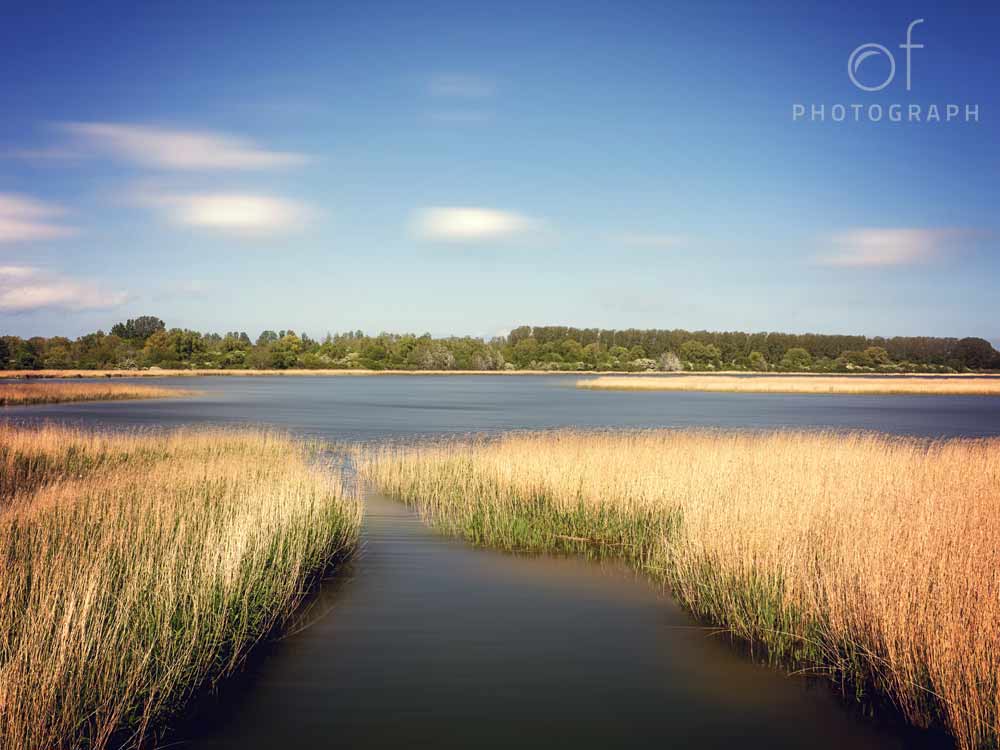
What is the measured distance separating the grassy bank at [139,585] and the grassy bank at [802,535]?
3.76 meters

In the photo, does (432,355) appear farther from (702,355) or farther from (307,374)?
(702,355)

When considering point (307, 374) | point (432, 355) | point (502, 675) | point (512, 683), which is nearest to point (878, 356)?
point (432, 355)

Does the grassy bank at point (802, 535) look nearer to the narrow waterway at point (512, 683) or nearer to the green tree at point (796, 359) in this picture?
the narrow waterway at point (512, 683)

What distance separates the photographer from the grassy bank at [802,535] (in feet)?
19.3

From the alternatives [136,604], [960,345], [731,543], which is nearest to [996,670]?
[731,543]

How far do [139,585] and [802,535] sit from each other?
24.3ft

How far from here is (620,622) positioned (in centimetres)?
855

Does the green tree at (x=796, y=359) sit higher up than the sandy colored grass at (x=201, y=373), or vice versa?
the green tree at (x=796, y=359)

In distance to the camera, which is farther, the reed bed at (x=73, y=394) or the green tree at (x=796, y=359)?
the green tree at (x=796, y=359)

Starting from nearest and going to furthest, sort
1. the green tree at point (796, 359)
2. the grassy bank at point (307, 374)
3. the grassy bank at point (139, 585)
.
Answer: the grassy bank at point (139, 585) < the grassy bank at point (307, 374) < the green tree at point (796, 359)

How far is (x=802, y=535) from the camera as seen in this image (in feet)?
28.3

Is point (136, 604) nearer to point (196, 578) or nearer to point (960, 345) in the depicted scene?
point (196, 578)

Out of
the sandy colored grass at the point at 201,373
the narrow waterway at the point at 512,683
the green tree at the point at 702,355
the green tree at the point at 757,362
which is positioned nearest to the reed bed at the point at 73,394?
the sandy colored grass at the point at 201,373

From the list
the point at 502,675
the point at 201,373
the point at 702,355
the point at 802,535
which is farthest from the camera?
the point at 702,355
